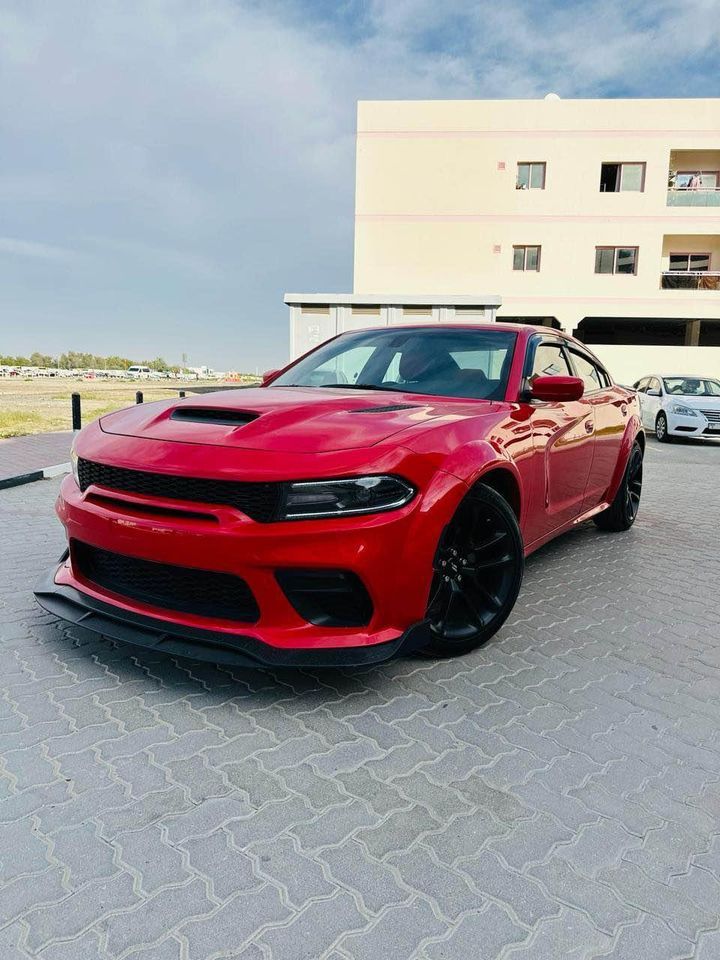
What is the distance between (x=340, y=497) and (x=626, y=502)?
3938mm

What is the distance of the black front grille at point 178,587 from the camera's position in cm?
236

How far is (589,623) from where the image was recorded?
347 cm

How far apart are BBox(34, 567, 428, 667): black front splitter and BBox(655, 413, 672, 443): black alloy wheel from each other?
13539mm

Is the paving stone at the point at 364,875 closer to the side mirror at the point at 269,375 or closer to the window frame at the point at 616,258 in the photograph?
the side mirror at the point at 269,375

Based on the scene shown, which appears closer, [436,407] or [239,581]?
[239,581]

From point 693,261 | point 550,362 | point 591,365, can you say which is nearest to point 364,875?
point 550,362

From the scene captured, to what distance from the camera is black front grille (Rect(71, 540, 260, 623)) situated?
236cm

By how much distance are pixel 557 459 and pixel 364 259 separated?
80.1 feet

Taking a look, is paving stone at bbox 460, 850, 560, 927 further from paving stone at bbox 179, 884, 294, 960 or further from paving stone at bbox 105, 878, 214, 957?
paving stone at bbox 105, 878, 214, 957

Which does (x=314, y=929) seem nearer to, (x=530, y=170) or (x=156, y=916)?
(x=156, y=916)

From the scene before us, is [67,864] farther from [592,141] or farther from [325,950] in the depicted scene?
[592,141]

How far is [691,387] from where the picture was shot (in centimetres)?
1475

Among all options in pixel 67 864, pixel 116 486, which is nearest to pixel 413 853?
pixel 67 864

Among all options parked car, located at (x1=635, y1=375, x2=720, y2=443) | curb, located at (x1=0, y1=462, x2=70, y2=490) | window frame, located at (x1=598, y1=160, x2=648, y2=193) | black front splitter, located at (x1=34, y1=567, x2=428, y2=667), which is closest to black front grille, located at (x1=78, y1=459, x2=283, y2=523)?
black front splitter, located at (x1=34, y1=567, x2=428, y2=667)
